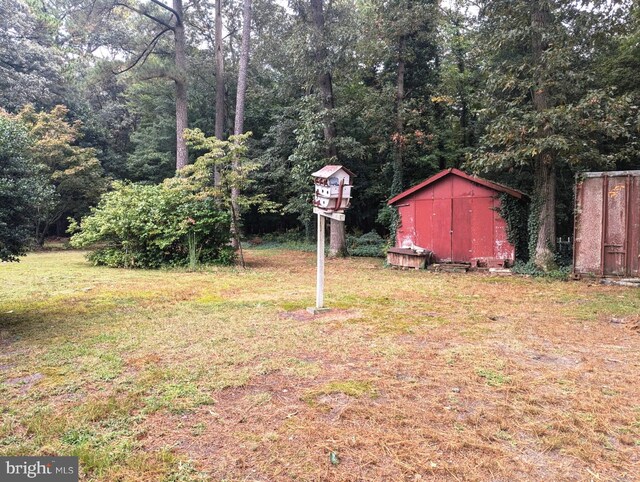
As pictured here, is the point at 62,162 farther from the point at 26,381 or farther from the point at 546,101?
the point at 546,101

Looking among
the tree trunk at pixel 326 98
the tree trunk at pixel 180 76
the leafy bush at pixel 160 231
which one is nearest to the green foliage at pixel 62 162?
the tree trunk at pixel 180 76

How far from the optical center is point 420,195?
12.2m

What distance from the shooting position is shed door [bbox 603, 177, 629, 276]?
27.5 ft

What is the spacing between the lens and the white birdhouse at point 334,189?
5.67 metres

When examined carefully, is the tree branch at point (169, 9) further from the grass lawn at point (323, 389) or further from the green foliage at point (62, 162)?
the grass lawn at point (323, 389)

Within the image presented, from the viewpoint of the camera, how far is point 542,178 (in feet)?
32.0

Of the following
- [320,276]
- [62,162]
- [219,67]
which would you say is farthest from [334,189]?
[62,162]

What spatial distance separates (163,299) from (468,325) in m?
4.74

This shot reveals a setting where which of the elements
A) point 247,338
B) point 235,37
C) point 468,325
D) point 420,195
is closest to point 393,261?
point 420,195

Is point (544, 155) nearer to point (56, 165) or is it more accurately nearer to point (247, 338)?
point (247, 338)

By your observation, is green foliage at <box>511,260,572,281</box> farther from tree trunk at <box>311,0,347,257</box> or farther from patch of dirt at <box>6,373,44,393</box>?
patch of dirt at <box>6,373,44,393</box>

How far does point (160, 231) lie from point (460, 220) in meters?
8.46

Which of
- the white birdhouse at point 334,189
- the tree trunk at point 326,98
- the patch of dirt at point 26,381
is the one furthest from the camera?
the tree trunk at point 326,98

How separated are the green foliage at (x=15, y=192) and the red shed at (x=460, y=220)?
9790 millimetres
